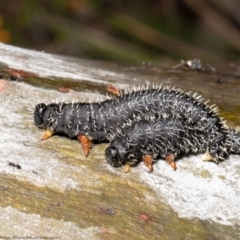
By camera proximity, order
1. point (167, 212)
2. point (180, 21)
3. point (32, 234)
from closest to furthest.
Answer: point (32, 234) → point (167, 212) → point (180, 21)

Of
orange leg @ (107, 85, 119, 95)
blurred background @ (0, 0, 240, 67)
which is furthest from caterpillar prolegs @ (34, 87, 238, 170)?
blurred background @ (0, 0, 240, 67)

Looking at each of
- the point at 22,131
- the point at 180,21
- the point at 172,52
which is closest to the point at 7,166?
the point at 22,131

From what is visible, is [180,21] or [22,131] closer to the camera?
[22,131]

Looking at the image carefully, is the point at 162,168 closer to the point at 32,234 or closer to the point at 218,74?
the point at 32,234

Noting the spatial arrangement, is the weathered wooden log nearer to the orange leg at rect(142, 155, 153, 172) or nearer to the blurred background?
the orange leg at rect(142, 155, 153, 172)

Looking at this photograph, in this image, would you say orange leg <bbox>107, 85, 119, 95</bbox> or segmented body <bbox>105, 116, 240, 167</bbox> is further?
orange leg <bbox>107, 85, 119, 95</bbox>

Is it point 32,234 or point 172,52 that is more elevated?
point 172,52

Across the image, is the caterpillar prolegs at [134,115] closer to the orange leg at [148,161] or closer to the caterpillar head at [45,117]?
the caterpillar head at [45,117]

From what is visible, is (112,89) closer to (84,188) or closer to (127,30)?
(84,188)
